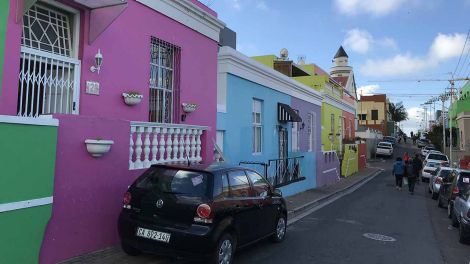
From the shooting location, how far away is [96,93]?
296 inches

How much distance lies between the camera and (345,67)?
5456cm

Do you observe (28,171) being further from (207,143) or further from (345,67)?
(345,67)

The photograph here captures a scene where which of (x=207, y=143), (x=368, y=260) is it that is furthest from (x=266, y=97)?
(x=368, y=260)

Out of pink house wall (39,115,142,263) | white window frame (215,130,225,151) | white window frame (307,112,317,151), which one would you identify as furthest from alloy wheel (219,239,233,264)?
white window frame (307,112,317,151)

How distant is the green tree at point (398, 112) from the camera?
4375 inches

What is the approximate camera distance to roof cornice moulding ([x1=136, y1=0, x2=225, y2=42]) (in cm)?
912

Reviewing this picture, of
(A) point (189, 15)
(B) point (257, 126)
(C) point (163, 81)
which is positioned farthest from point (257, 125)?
(C) point (163, 81)

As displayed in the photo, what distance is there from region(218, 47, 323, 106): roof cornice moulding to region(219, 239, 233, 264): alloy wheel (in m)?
6.86

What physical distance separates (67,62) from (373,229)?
8.06 m

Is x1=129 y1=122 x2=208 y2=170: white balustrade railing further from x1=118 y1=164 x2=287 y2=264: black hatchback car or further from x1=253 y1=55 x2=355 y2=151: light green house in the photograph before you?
x1=253 y1=55 x2=355 y2=151: light green house

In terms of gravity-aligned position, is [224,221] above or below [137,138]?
below

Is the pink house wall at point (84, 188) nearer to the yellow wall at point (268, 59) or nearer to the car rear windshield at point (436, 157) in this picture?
the yellow wall at point (268, 59)

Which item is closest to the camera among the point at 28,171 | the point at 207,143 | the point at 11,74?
the point at 28,171

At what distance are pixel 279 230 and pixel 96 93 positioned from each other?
444cm
